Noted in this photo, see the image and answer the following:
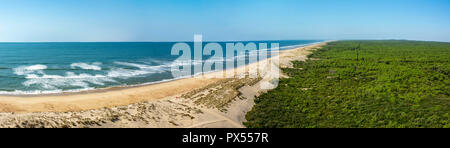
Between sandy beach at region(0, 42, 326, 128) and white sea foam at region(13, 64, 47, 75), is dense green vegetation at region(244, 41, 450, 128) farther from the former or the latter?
white sea foam at region(13, 64, 47, 75)

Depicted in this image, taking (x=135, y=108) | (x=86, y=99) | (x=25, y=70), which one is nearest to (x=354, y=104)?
(x=135, y=108)

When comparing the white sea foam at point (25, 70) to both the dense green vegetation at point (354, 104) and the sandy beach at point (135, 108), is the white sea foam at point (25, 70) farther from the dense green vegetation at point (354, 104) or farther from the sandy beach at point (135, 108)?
the dense green vegetation at point (354, 104)

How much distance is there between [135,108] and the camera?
1567 centimetres

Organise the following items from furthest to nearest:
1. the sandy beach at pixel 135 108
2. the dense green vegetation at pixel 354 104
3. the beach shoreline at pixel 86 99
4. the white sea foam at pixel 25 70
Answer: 1. the white sea foam at pixel 25 70
2. the beach shoreline at pixel 86 99
3. the dense green vegetation at pixel 354 104
4. the sandy beach at pixel 135 108

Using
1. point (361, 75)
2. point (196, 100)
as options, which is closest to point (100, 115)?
point (196, 100)

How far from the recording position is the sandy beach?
1279 cm

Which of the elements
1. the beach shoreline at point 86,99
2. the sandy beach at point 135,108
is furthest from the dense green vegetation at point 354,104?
the beach shoreline at point 86,99

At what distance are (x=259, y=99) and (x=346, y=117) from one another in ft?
22.1

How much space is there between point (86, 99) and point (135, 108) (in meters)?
6.48

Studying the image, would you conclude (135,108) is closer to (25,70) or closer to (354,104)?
(354,104)

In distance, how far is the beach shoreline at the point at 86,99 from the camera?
16828 millimetres

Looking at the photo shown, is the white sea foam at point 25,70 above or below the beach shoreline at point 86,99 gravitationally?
above

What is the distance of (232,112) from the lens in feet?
53.2
